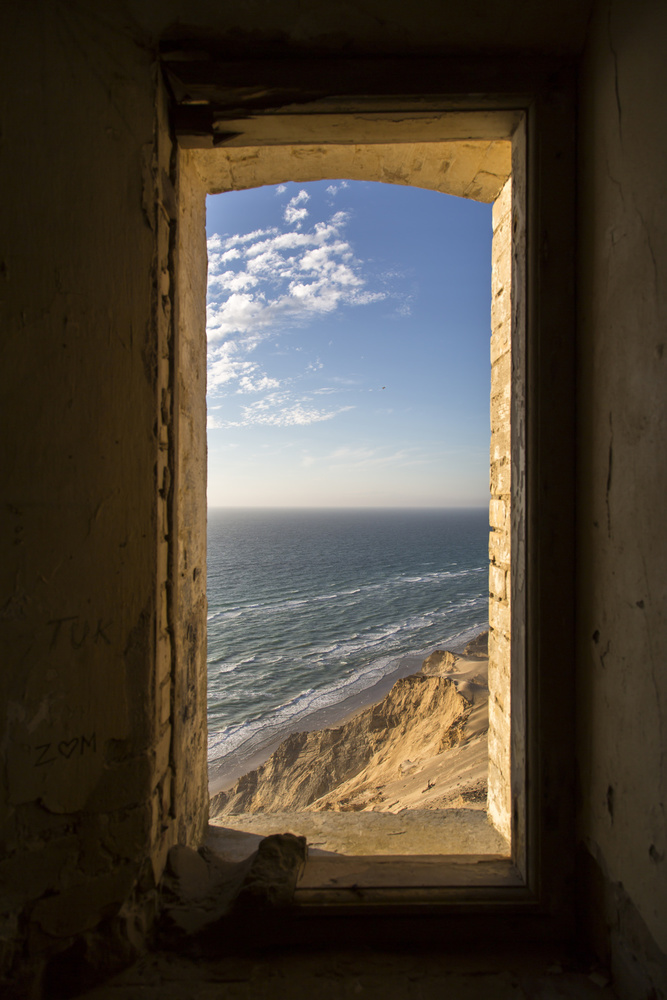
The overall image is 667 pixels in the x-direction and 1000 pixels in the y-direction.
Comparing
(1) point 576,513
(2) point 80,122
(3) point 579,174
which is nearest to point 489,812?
(1) point 576,513

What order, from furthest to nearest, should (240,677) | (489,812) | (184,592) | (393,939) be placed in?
(240,677) → (489,812) → (184,592) → (393,939)

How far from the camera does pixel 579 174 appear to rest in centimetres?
152

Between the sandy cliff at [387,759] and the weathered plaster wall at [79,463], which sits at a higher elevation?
the weathered plaster wall at [79,463]

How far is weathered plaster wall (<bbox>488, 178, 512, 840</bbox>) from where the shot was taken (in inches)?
90.0

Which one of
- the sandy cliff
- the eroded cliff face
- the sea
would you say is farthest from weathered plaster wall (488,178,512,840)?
the sea

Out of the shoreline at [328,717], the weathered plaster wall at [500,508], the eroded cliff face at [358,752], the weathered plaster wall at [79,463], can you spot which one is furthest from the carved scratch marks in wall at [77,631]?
the shoreline at [328,717]

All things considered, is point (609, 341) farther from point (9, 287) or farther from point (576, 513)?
point (9, 287)

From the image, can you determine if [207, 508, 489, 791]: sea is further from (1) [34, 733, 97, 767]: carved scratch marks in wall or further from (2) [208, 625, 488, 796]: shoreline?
(1) [34, 733, 97, 767]: carved scratch marks in wall

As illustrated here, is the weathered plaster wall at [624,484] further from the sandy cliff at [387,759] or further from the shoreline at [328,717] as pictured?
the shoreline at [328,717]

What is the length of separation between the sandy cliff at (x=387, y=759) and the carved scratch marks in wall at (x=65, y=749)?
4995 mm

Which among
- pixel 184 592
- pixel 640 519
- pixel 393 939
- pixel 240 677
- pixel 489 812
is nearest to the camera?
pixel 640 519

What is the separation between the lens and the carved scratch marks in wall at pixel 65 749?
1.37 m

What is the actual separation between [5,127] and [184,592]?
1.72 meters

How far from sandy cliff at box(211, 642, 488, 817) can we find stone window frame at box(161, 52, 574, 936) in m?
4.27
